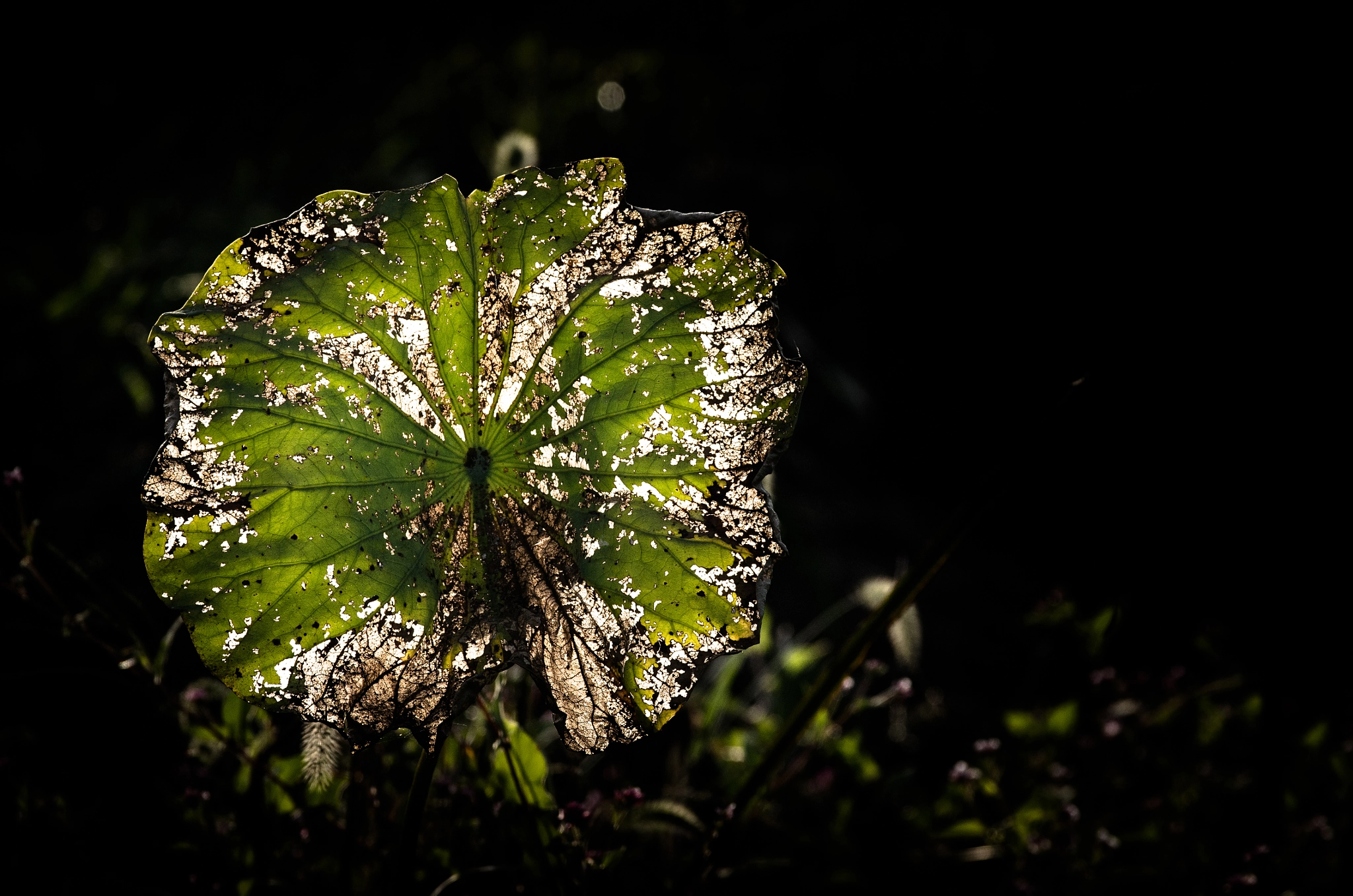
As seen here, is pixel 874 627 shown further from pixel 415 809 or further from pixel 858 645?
pixel 415 809

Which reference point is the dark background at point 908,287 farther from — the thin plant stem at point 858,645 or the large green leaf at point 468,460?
the large green leaf at point 468,460

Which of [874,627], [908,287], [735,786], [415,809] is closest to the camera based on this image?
[415,809]

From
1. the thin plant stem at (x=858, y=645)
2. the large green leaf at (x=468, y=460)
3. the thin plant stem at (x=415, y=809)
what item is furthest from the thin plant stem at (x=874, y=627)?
the thin plant stem at (x=415, y=809)

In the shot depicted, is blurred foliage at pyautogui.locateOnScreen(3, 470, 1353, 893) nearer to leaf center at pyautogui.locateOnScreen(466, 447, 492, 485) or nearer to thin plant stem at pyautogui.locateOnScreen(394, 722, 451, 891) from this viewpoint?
thin plant stem at pyautogui.locateOnScreen(394, 722, 451, 891)

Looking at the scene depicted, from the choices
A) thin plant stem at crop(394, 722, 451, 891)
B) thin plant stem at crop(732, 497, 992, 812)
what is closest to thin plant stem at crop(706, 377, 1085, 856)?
thin plant stem at crop(732, 497, 992, 812)

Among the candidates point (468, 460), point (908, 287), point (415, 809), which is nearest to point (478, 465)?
point (468, 460)

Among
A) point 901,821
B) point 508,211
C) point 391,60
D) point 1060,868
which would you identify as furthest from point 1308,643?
point 391,60

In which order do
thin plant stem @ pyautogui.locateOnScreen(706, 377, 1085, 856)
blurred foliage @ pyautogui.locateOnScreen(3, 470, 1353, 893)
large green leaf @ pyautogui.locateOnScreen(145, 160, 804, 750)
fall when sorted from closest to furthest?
large green leaf @ pyautogui.locateOnScreen(145, 160, 804, 750)
thin plant stem @ pyautogui.locateOnScreen(706, 377, 1085, 856)
blurred foliage @ pyautogui.locateOnScreen(3, 470, 1353, 893)

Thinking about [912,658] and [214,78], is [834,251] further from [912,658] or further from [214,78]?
[214,78]
